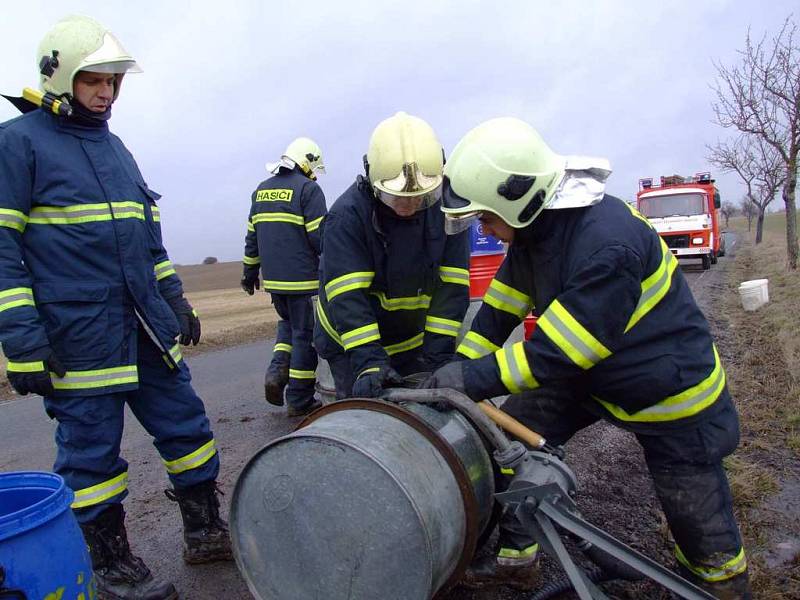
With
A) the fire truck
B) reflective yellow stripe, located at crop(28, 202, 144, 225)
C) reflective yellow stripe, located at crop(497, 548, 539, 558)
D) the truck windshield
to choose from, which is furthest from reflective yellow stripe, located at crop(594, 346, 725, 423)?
the truck windshield

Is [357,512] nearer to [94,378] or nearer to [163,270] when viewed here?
[94,378]

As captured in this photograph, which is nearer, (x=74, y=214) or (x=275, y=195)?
(x=74, y=214)

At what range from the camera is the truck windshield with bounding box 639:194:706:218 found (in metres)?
18.3

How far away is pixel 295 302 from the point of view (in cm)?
514

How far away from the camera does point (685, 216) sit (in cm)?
1812

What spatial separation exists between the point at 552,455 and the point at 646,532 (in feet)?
3.68

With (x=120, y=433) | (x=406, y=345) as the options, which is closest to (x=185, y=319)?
(x=120, y=433)

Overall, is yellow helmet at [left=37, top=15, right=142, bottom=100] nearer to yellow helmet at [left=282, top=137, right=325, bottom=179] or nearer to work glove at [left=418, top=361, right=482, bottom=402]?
work glove at [left=418, top=361, right=482, bottom=402]

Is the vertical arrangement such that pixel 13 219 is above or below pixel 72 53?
below

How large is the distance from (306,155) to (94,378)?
10.5 ft

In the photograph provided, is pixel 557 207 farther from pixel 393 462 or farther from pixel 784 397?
pixel 784 397

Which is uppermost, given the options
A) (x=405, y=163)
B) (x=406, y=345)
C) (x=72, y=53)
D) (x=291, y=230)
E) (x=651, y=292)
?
(x=72, y=53)

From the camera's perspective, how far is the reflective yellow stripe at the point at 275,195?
5074 millimetres

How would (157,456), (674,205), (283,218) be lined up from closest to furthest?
(157,456) < (283,218) < (674,205)
